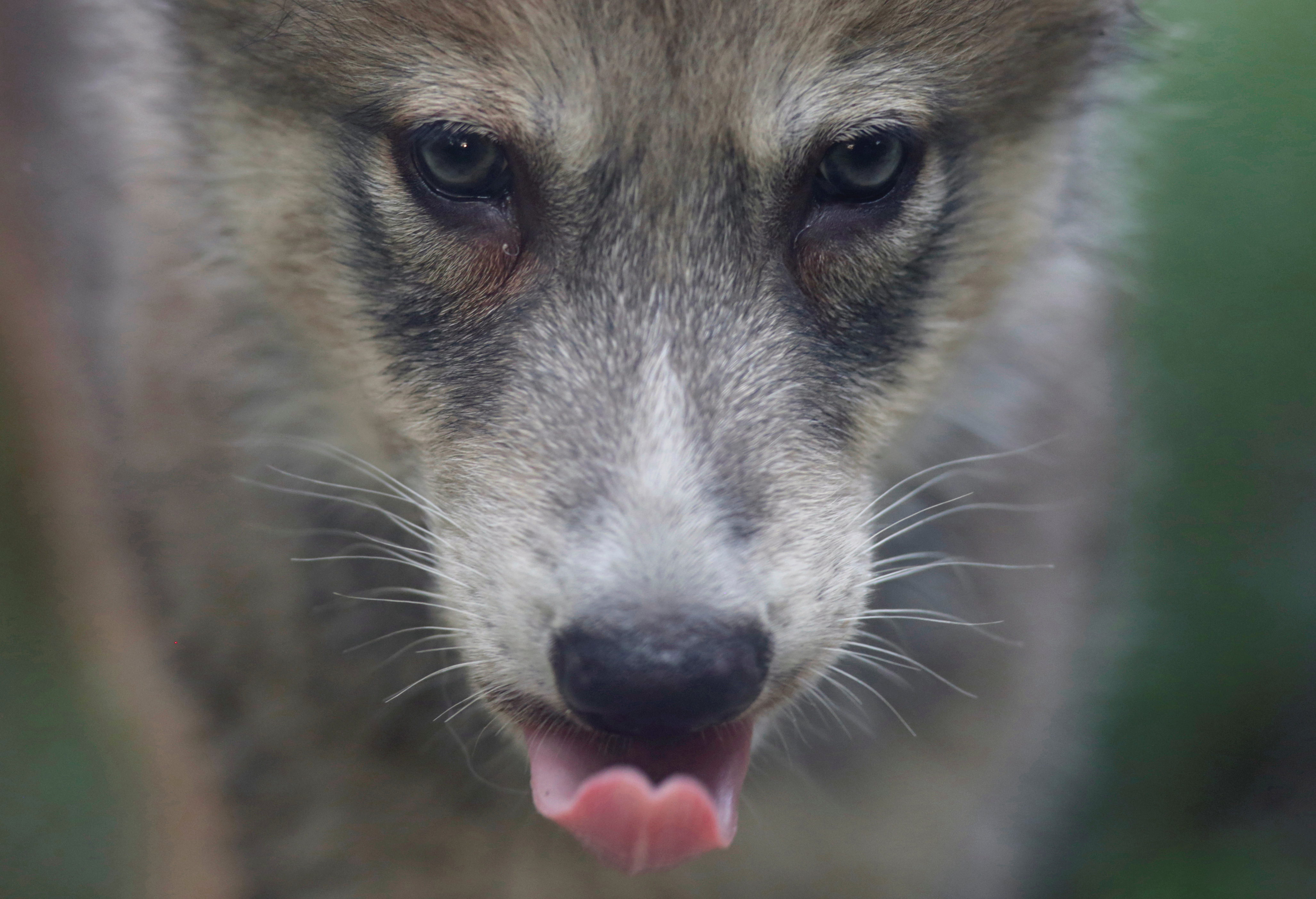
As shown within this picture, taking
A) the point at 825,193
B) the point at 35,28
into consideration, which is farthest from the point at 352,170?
the point at 35,28

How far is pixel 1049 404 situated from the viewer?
106 inches

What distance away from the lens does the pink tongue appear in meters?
1.63

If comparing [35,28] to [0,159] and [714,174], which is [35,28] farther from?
[714,174]

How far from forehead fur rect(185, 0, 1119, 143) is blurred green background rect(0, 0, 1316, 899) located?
127 centimetres

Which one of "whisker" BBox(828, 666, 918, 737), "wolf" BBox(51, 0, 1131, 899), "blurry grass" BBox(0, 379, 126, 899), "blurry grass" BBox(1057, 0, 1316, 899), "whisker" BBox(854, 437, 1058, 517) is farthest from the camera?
"blurry grass" BBox(0, 379, 126, 899)

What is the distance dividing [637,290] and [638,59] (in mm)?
310

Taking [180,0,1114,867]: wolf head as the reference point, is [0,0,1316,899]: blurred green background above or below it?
below

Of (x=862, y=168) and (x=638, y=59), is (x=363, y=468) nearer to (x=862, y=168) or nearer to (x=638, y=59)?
(x=638, y=59)

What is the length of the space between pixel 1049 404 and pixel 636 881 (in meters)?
1.26

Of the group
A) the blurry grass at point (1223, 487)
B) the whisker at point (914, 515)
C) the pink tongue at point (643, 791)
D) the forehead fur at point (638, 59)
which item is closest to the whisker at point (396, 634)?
the pink tongue at point (643, 791)

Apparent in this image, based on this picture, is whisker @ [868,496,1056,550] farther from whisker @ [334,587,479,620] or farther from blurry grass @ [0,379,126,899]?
blurry grass @ [0,379,126,899]

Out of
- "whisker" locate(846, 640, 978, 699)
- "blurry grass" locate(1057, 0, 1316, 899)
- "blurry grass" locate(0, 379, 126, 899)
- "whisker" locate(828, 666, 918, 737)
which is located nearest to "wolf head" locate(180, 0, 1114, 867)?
"whisker" locate(846, 640, 978, 699)

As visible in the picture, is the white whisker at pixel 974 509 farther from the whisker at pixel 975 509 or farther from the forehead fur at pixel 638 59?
the forehead fur at pixel 638 59

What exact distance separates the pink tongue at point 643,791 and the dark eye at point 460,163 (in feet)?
2.48
